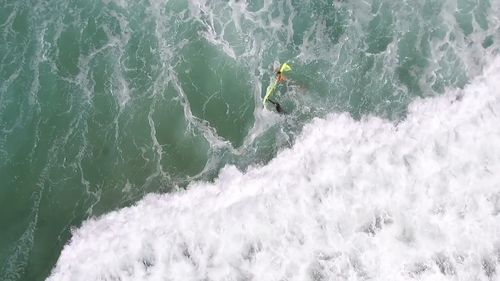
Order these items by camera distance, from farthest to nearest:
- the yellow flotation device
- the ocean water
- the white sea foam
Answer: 1. the yellow flotation device
2. the ocean water
3. the white sea foam

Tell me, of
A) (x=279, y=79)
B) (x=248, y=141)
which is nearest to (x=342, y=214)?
(x=248, y=141)

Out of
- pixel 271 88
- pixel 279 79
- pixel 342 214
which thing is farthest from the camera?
pixel 271 88

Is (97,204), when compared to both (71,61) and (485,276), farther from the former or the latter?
(485,276)

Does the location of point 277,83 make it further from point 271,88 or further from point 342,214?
point 342,214

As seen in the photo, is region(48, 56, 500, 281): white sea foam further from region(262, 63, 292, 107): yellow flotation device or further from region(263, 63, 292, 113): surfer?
region(262, 63, 292, 107): yellow flotation device

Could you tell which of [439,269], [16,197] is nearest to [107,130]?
[16,197]

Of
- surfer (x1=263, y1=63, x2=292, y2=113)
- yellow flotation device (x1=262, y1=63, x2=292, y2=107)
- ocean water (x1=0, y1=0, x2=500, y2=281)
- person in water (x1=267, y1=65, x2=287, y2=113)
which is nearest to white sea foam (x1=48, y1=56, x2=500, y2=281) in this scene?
ocean water (x1=0, y1=0, x2=500, y2=281)

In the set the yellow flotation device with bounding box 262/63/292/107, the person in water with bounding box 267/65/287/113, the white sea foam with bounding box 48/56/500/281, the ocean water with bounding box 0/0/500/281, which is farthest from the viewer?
the yellow flotation device with bounding box 262/63/292/107
